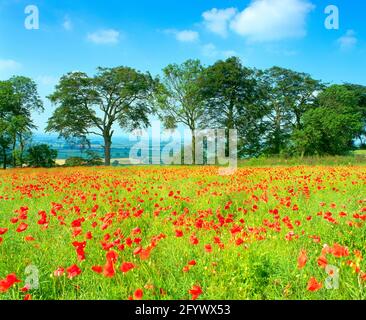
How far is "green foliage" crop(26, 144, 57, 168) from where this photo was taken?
2827 cm

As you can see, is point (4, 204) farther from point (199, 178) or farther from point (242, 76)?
point (242, 76)

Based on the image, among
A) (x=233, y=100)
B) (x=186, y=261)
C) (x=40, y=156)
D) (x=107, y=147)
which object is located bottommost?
(x=186, y=261)

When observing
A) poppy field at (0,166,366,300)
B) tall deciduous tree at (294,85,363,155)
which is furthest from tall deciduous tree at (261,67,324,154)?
poppy field at (0,166,366,300)

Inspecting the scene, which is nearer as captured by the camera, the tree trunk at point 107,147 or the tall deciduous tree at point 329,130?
the tall deciduous tree at point 329,130

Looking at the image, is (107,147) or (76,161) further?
(76,161)

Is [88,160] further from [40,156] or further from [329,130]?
[329,130]

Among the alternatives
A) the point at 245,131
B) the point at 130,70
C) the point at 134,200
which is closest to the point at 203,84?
the point at 245,131

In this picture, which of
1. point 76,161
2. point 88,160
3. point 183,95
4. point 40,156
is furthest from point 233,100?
point 40,156

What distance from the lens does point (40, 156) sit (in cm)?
2853

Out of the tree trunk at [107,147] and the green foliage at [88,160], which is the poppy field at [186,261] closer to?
the tree trunk at [107,147]

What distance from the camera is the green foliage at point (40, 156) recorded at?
28.3 metres

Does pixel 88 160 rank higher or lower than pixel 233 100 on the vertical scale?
lower

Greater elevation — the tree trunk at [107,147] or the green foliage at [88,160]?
the tree trunk at [107,147]

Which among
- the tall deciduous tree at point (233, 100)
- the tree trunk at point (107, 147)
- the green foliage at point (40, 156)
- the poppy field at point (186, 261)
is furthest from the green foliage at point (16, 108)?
the poppy field at point (186, 261)
